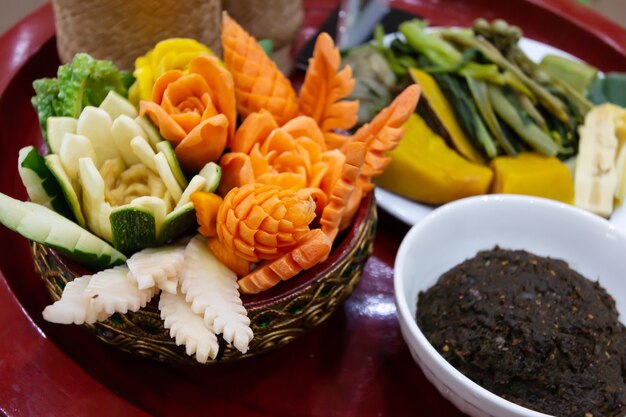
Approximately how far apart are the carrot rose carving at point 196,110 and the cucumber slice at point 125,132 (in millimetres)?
23

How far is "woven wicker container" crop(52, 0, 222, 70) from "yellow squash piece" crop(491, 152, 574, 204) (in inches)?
21.3

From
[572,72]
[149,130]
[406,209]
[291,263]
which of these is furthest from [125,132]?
[572,72]

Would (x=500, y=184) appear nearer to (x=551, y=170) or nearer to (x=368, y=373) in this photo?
(x=551, y=170)

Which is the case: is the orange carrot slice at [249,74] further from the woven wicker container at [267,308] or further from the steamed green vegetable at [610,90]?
the steamed green vegetable at [610,90]

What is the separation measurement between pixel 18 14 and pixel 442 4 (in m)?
1.42

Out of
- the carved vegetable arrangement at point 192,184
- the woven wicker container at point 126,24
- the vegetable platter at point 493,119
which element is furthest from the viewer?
the vegetable platter at point 493,119

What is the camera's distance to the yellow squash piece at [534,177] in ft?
3.36

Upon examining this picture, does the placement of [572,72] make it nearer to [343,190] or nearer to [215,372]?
[343,190]

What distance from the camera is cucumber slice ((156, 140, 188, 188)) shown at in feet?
2.23

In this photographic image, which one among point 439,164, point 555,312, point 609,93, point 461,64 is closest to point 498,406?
point 555,312

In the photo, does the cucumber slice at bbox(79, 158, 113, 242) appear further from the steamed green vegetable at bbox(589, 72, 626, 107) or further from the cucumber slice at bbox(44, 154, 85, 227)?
the steamed green vegetable at bbox(589, 72, 626, 107)

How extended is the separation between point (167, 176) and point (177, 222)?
5cm

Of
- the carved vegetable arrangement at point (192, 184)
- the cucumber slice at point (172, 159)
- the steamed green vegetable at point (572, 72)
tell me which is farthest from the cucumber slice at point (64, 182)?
the steamed green vegetable at point (572, 72)

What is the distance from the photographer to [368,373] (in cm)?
81
